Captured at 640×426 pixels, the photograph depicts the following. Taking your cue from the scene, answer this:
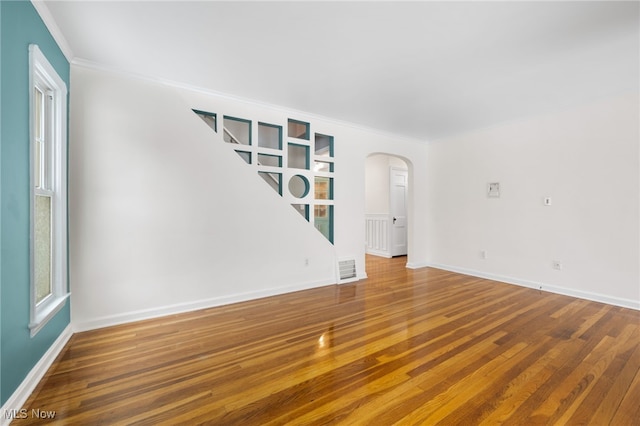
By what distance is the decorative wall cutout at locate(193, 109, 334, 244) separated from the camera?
3453 millimetres

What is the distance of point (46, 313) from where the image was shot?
77.2 inches

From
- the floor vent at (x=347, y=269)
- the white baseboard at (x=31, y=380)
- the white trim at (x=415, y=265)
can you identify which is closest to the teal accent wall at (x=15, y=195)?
the white baseboard at (x=31, y=380)

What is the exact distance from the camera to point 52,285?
228 centimetres

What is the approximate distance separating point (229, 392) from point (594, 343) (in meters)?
2.97

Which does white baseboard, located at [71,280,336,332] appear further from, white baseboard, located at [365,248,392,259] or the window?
white baseboard, located at [365,248,392,259]

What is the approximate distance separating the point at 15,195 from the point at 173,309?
5.92ft

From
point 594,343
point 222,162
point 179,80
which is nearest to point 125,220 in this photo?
point 222,162

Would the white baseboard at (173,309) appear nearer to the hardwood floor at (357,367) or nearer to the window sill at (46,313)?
the hardwood floor at (357,367)

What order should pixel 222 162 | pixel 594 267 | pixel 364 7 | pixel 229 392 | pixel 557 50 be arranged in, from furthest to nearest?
pixel 594 267 → pixel 222 162 → pixel 557 50 → pixel 364 7 → pixel 229 392

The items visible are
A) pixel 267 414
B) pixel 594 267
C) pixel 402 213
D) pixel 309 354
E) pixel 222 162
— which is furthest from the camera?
pixel 402 213

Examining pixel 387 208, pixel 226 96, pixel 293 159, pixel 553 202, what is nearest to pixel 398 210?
pixel 387 208

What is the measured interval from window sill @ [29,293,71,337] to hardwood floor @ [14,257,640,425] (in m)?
0.35

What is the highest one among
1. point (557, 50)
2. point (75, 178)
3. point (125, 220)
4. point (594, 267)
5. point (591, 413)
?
point (557, 50)

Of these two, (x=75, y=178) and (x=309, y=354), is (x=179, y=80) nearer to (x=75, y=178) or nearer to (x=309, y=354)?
(x=75, y=178)
